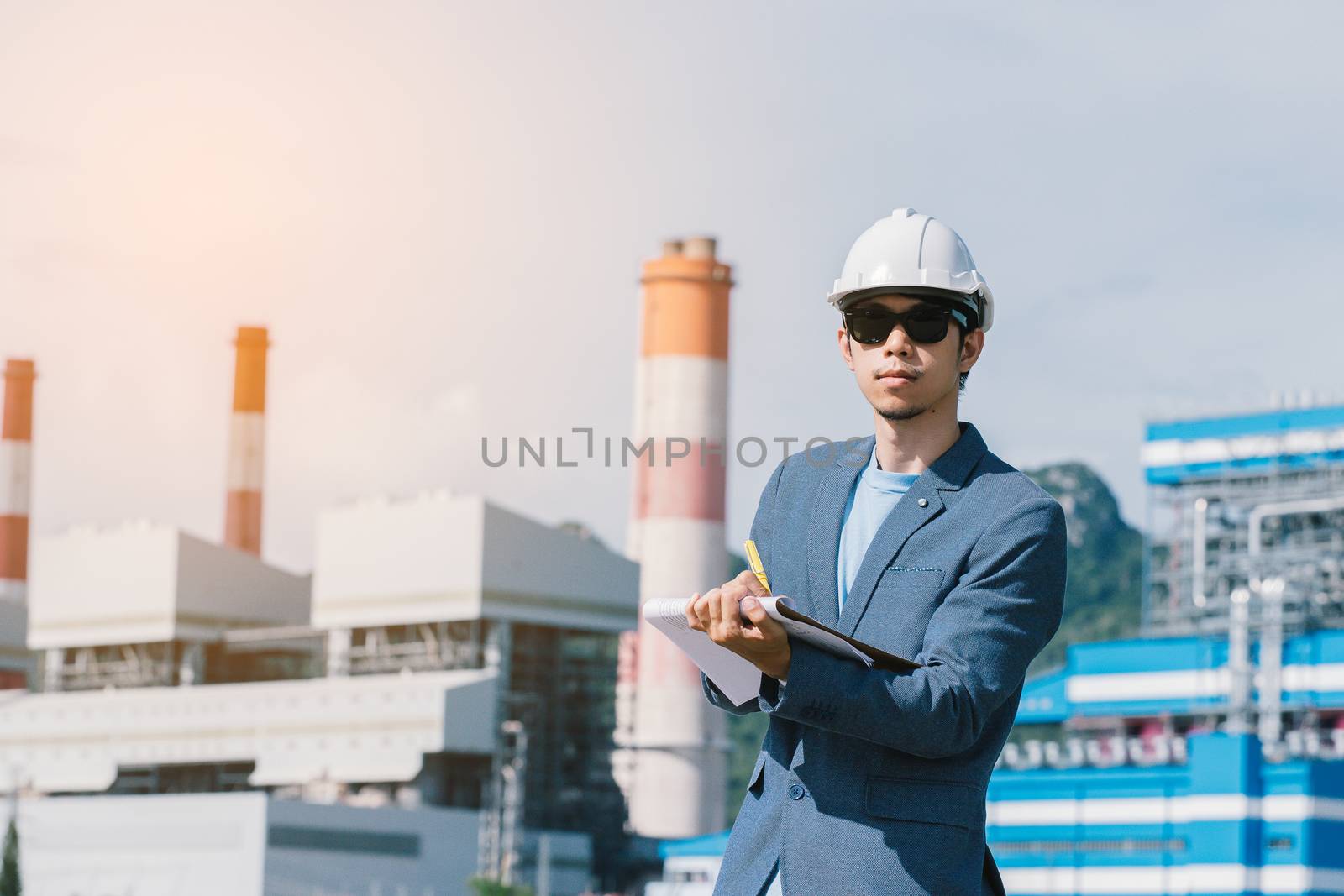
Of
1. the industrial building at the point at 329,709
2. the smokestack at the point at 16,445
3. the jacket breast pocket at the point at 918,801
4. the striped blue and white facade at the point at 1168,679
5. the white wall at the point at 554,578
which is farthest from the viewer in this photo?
the smokestack at the point at 16,445

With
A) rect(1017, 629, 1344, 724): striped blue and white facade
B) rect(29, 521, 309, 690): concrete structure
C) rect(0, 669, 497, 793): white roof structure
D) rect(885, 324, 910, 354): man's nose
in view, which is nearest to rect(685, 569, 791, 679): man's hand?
rect(885, 324, 910, 354): man's nose

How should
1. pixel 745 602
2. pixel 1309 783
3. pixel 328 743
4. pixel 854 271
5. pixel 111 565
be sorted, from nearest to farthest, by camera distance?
pixel 745 602, pixel 854 271, pixel 1309 783, pixel 328 743, pixel 111 565

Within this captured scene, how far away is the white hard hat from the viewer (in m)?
2.80

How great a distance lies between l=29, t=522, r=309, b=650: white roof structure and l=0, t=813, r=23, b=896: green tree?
14365mm

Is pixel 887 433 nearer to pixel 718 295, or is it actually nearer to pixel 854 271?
pixel 854 271

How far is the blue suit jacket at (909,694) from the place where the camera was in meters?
2.61

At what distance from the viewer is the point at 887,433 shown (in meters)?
2.88

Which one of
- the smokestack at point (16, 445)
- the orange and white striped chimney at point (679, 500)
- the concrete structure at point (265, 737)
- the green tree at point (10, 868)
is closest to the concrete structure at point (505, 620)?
the concrete structure at point (265, 737)

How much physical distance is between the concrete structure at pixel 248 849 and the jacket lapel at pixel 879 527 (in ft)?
139

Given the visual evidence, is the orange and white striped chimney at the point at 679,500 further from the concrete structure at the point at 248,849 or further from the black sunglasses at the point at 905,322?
the black sunglasses at the point at 905,322

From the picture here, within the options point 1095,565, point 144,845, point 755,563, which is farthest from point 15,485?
point 755,563

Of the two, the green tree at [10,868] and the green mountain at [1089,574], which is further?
the green mountain at [1089,574]

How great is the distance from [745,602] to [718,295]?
155 feet

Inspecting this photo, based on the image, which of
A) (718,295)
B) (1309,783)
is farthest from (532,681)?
(1309,783)
